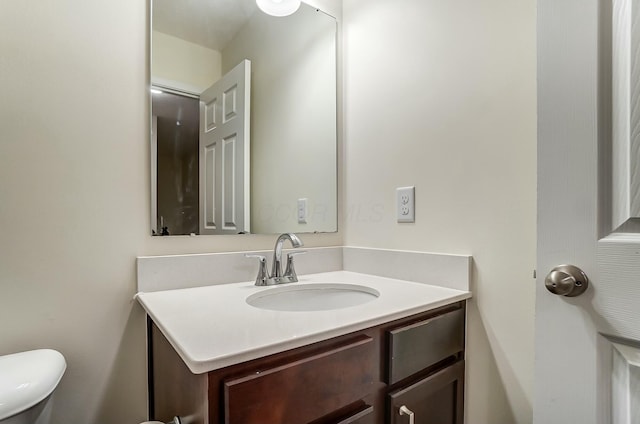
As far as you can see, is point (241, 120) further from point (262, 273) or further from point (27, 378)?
point (27, 378)

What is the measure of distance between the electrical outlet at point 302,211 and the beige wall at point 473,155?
0.86ft

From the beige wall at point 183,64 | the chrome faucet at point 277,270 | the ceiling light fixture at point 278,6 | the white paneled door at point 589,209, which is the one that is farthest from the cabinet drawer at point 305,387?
the ceiling light fixture at point 278,6

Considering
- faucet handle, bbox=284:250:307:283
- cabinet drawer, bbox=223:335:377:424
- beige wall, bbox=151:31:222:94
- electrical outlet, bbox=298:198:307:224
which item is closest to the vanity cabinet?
cabinet drawer, bbox=223:335:377:424

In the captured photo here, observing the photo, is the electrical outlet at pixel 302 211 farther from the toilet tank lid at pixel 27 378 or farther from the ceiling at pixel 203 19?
the toilet tank lid at pixel 27 378

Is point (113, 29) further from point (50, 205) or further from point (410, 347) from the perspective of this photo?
point (410, 347)

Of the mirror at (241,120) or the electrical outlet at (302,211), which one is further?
the electrical outlet at (302,211)

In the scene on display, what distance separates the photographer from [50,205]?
Result: 87cm

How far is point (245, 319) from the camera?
0.72m

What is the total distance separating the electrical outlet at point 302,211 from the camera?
4.40 feet

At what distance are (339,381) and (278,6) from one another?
1335mm

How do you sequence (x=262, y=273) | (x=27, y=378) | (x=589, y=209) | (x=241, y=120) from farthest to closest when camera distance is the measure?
1. (x=241, y=120)
2. (x=262, y=273)
3. (x=27, y=378)
4. (x=589, y=209)

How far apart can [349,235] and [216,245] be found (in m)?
0.55

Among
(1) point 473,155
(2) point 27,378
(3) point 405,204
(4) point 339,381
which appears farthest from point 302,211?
(2) point 27,378

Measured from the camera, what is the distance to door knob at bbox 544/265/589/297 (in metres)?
0.57
